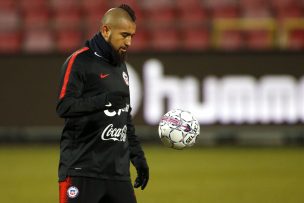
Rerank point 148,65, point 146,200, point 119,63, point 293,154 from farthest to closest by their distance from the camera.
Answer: point 148,65
point 293,154
point 146,200
point 119,63

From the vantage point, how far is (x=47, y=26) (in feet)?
48.7

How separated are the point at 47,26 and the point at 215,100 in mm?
3734

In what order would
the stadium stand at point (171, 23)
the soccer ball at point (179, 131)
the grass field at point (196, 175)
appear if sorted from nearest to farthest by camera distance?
1. the soccer ball at point (179, 131)
2. the grass field at point (196, 175)
3. the stadium stand at point (171, 23)

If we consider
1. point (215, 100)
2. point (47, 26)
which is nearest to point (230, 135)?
point (215, 100)

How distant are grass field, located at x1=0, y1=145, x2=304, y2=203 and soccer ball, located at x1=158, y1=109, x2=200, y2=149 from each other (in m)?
3.05

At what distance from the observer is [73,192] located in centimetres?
456

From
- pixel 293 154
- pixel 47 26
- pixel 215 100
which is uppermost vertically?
pixel 47 26

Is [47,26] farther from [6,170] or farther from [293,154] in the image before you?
[293,154]

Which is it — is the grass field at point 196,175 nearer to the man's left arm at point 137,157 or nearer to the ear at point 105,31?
the man's left arm at point 137,157

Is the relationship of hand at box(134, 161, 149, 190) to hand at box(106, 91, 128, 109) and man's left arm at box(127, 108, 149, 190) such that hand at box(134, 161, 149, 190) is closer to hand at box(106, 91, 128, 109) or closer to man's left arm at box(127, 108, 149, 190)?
man's left arm at box(127, 108, 149, 190)

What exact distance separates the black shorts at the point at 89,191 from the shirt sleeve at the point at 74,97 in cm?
42

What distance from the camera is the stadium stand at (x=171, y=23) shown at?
50.5 ft

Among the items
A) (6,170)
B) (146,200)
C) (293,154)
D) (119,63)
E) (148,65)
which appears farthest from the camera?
(148,65)

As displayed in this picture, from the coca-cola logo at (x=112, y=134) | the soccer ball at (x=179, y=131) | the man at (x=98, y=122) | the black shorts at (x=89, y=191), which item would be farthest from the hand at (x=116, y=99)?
the soccer ball at (x=179, y=131)
